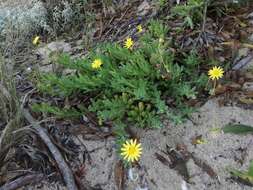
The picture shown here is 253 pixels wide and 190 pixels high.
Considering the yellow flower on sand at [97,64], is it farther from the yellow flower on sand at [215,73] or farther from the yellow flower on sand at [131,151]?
the yellow flower on sand at [215,73]

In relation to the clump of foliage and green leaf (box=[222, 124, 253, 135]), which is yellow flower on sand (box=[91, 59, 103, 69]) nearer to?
the clump of foliage

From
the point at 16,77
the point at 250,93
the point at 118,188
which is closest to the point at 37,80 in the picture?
the point at 16,77

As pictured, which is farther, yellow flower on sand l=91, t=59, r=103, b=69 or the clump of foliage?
yellow flower on sand l=91, t=59, r=103, b=69

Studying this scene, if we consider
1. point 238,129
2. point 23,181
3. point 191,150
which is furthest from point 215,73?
point 23,181

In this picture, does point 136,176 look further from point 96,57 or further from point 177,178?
point 96,57

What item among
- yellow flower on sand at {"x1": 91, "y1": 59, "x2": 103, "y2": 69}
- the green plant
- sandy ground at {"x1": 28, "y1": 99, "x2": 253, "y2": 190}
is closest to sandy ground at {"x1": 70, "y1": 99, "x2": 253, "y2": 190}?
sandy ground at {"x1": 28, "y1": 99, "x2": 253, "y2": 190}
